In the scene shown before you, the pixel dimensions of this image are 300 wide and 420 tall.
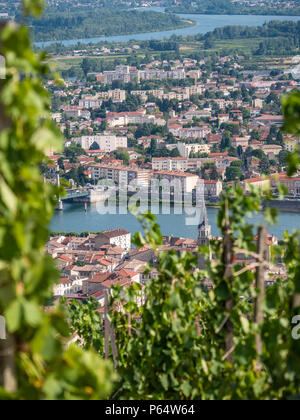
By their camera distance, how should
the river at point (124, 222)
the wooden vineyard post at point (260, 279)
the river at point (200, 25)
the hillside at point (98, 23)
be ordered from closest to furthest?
the wooden vineyard post at point (260, 279), the river at point (124, 222), the hillside at point (98, 23), the river at point (200, 25)

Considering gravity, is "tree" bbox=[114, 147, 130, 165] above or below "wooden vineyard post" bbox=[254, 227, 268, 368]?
below

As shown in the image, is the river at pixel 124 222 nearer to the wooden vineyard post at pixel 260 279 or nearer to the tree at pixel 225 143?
the tree at pixel 225 143

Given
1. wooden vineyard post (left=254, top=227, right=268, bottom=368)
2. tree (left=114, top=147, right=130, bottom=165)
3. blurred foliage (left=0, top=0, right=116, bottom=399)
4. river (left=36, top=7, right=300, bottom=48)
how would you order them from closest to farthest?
blurred foliage (left=0, top=0, right=116, bottom=399) → wooden vineyard post (left=254, top=227, right=268, bottom=368) → tree (left=114, top=147, right=130, bottom=165) → river (left=36, top=7, right=300, bottom=48)

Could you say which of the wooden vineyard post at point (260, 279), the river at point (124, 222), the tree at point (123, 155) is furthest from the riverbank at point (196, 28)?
the wooden vineyard post at point (260, 279)

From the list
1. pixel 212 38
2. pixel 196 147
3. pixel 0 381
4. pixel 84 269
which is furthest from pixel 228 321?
pixel 212 38

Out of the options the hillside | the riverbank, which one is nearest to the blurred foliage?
the riverbank

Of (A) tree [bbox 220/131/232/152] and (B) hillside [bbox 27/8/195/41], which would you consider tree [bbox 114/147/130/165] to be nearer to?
(A) tree [bbox 220/131/232/152]

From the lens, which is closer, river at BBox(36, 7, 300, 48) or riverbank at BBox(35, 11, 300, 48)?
riverbank at BBox(35, 11, 300, 48)
